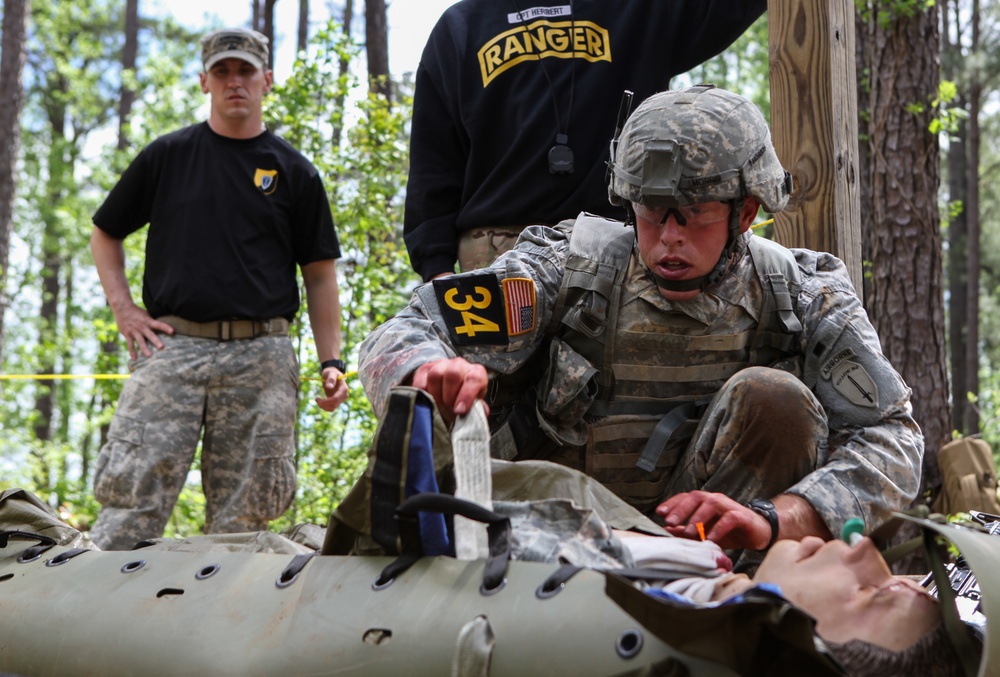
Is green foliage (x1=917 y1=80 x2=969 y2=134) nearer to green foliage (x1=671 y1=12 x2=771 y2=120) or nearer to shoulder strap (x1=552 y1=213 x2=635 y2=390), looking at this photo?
shoulder strap (x1=552 y1=213 x2=635 y2=390)

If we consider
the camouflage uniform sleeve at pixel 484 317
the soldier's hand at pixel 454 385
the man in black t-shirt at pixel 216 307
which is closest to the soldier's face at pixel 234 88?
the man in black t-shirt at pixel 216 307

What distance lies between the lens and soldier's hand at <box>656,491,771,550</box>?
7.41 ft

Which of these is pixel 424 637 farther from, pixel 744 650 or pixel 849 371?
pixel 849 371

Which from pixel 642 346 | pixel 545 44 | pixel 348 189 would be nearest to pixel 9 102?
pixel 348 189

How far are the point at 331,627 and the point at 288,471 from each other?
3.27 metres

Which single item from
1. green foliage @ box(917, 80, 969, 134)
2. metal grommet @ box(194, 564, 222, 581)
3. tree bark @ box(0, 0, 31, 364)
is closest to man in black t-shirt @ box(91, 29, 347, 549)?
metal grommet @ box(194, 564, 222, 581)

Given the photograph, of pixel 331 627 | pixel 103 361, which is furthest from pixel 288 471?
pixel 103 361

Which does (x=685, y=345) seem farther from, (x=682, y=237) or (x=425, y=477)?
(x=425, y=477)

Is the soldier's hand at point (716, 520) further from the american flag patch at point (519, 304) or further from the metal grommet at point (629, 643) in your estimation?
the metal grommet at point (629, 643)

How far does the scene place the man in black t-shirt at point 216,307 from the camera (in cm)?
465

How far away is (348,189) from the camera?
8219 millimetres

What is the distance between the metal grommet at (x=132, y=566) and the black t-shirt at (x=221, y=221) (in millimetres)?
2639

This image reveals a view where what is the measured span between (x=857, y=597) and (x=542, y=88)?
90.6 inches

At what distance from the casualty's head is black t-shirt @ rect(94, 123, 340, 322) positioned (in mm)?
2343
